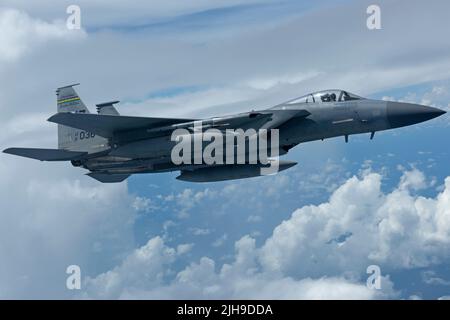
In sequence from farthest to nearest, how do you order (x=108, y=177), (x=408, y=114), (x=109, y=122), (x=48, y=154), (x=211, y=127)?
(x=108, y=177)
(x=48, y=154)
(x=109, y=122)
(x=211, y=127)
(x=408, y=114)

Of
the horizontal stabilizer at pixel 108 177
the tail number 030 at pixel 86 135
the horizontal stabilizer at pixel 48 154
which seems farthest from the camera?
the horizontal stabilizer at pixel 108 177

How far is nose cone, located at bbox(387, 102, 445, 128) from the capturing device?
18969mm

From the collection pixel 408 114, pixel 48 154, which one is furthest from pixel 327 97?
pixel 48 154

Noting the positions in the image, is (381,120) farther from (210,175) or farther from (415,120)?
(210,175)

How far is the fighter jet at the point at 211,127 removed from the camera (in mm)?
19406

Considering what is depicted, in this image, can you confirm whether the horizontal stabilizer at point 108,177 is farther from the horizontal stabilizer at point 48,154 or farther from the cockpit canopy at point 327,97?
the cockpit canopy at point 327,97

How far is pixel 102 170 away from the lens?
22.2 metres

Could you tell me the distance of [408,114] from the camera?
62.5 feet

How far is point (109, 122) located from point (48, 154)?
2.89 m

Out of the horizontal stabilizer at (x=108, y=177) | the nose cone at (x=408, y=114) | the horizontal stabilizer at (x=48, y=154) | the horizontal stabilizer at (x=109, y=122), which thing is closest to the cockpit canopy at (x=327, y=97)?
the nose cone at (x=408, y=114)

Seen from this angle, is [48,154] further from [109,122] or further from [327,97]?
[327,97]

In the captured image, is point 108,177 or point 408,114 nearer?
point 408,114

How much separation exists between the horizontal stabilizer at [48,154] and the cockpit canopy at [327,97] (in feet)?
27.2

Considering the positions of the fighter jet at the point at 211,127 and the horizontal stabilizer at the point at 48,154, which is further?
the horizontal stabilizer at the point at 48,154
